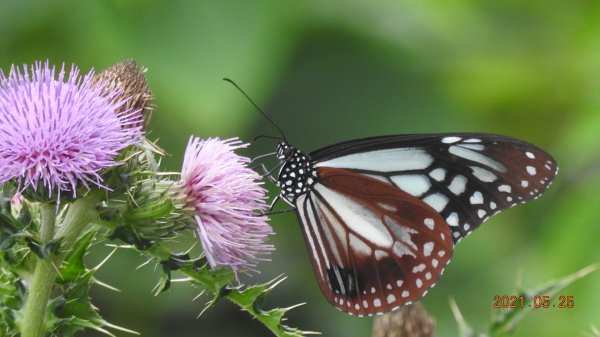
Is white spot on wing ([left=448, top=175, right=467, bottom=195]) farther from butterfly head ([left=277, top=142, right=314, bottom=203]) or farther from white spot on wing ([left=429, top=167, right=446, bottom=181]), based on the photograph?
butterfly head ([left=277, top=142, right=314, bottom=203])

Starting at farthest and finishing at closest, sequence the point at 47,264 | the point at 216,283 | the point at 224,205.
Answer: the point at 224,205 → the point at 216,283 → the point at 47,264

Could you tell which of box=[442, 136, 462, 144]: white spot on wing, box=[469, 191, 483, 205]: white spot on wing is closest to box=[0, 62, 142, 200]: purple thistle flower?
box=[442, 136, 462, 144]: white spot on wing

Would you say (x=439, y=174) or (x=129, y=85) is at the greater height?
(x=129, y=85)

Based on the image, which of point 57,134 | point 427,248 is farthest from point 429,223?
point 57,134

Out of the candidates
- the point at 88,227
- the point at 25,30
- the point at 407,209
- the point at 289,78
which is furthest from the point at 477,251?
the point at 88,227

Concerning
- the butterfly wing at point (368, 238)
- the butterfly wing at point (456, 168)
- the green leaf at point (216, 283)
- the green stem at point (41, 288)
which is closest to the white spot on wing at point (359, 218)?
the butterfly wing at point (368, 238)

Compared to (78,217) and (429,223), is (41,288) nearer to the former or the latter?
(78,217)
